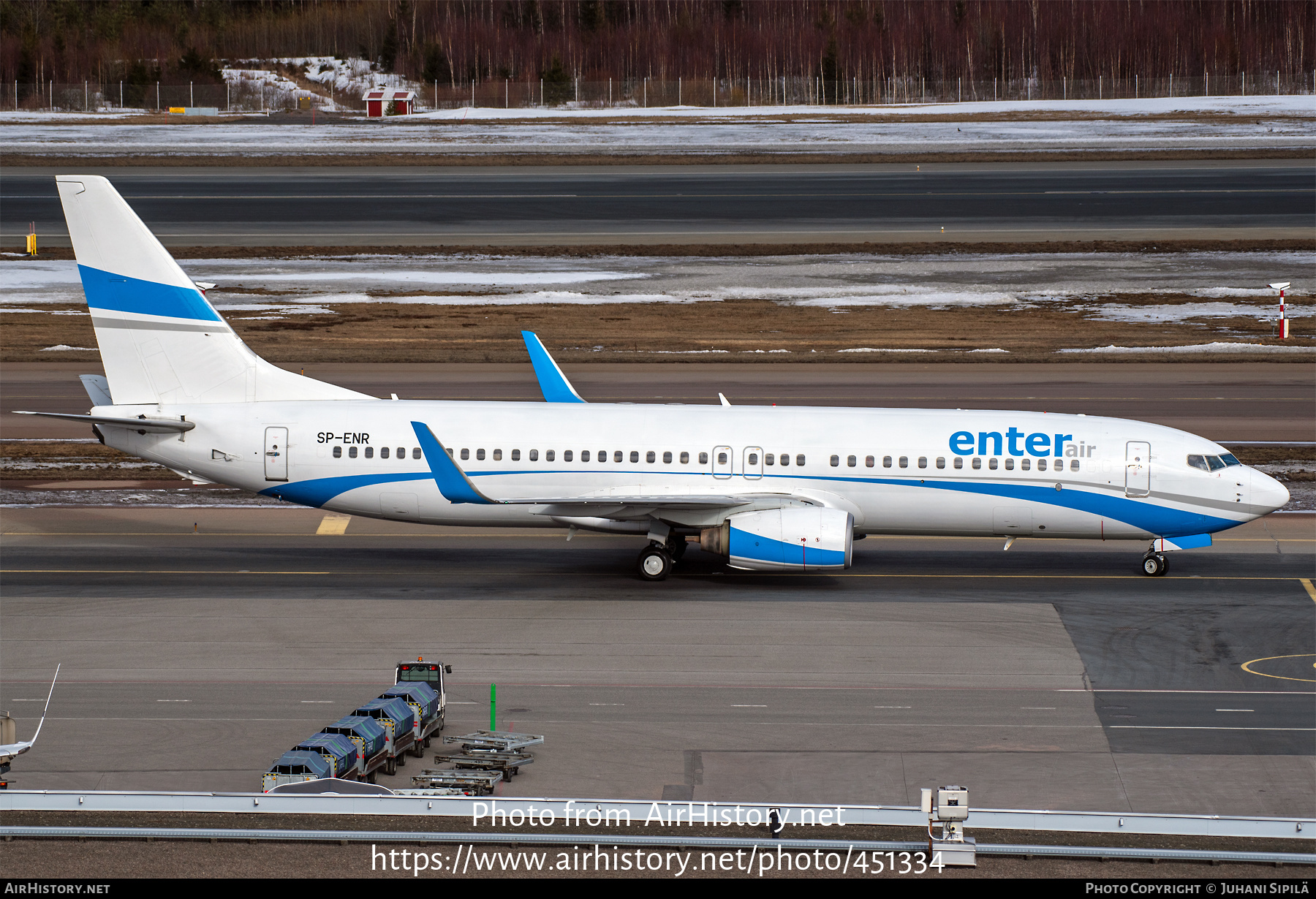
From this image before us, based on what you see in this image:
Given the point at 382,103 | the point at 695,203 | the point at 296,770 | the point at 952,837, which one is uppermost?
the point at 382,103

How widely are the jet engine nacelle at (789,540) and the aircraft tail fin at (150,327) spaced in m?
9.56

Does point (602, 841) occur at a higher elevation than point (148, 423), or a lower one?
lower

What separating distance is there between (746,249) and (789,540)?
48.7 metres

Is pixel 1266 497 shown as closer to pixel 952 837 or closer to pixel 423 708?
pixel 423 708

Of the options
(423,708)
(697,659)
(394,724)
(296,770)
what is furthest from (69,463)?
(296,770)

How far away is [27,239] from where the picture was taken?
7988cm

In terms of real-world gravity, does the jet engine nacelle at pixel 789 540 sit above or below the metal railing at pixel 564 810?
above

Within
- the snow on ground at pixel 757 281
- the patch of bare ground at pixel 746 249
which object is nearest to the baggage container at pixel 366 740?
the snow on ground at pixel 757 281

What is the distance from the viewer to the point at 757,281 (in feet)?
237

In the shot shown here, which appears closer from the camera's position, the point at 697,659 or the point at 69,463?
the point at 697,659

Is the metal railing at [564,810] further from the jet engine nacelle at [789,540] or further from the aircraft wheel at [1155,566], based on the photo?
the aircraft wheel at [1155,566]

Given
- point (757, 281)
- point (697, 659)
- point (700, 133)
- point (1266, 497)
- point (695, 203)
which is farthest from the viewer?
point (700, 133)

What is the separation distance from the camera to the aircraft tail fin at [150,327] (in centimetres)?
3359

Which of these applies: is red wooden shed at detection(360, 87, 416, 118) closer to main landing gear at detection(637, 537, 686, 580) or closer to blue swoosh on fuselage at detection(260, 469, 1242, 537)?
blue swoosh on fuselage at detection(260, 469, 1242, 537)
